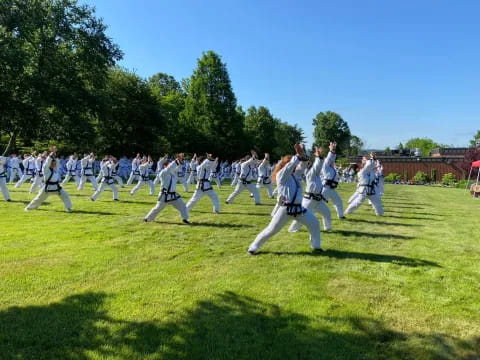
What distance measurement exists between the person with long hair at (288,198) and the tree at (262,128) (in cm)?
5787

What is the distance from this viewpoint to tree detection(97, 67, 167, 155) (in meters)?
42.3

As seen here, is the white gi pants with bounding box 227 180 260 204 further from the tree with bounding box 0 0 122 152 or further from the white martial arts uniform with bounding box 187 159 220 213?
the tree with bounding box 0 0 122 152

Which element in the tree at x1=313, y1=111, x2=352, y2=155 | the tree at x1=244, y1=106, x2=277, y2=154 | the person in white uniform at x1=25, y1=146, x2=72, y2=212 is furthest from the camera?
the tree at x1=313, y1=111, x2=352, y2=155

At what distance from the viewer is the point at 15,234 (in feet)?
29.8

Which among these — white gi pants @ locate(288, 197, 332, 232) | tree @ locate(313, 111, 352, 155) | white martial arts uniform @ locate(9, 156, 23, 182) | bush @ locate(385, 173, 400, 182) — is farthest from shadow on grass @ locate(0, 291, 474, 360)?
tree @ locate(313, 111, 352, 155)

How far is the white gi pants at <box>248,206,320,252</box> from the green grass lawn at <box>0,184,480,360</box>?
373mm

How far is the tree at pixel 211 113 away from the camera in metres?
52.8

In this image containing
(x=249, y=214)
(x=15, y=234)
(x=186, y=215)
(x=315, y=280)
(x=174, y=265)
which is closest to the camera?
(x=315, y=280)

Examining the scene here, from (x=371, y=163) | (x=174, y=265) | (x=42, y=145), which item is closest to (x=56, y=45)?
(x=42, y=145)

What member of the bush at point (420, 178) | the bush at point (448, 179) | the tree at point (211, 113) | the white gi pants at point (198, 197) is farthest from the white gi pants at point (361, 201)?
the bush at point (420, 178)

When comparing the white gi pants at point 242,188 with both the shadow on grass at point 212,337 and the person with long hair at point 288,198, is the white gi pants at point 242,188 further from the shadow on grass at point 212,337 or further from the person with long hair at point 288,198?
the shadow on grass at point 212,337

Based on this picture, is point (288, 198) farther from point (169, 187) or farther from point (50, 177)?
point (50, 177)

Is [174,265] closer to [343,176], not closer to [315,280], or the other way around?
[315,280]

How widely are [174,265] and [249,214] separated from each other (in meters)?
6.86
